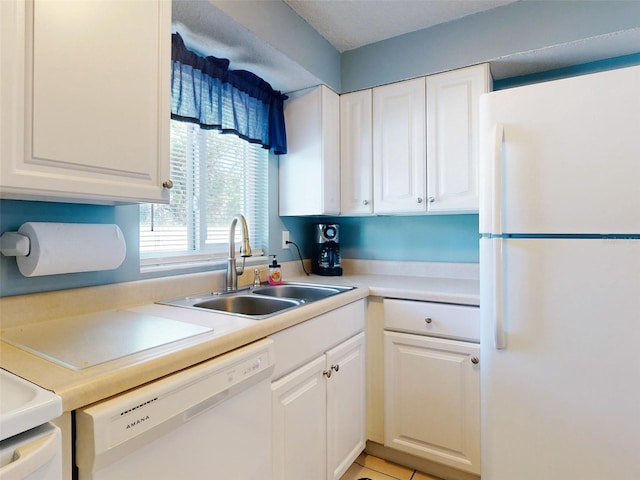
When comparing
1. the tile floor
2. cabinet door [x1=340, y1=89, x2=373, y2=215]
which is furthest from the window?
the tile floor

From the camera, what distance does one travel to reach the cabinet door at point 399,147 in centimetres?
197

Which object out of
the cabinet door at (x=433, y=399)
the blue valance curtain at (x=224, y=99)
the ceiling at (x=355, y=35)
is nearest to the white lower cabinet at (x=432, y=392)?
the cabinet door at (x=433, y=399)

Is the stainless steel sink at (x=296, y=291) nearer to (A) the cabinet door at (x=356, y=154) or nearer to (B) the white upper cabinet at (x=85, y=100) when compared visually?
(A) the cabinet door at (x=356, y=154)

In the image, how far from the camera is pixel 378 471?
1768 mm

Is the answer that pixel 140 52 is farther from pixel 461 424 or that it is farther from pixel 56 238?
pixel 461 424

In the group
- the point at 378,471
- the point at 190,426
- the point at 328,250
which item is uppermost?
the point at 328,250

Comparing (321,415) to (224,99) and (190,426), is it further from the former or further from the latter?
(224,99)

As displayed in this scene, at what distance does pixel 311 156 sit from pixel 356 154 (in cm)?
30

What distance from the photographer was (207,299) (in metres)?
1.49

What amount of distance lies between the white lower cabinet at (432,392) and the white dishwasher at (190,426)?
0.86 m

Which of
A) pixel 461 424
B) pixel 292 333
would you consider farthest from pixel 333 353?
pixel 461 424

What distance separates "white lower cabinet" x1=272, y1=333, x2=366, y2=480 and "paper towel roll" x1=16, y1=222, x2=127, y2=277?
737mm

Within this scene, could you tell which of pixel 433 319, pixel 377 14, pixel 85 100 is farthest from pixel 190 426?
pixel 377 14

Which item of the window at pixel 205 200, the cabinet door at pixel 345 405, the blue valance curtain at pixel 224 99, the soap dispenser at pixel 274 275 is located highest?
the blue valance curtain at pixel 224 99
